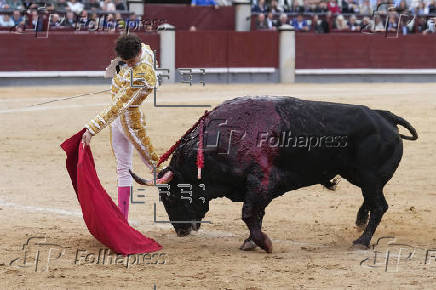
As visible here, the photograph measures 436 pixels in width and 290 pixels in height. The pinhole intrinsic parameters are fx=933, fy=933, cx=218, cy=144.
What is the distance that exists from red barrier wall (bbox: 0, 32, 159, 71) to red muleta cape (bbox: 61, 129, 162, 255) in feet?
36.3

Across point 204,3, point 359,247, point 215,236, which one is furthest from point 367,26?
point 359,247

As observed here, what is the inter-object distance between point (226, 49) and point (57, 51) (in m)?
3.37

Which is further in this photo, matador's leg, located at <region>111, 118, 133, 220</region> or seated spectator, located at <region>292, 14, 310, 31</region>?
seated spectator, located at <region>292, 14, 310, 31</region>

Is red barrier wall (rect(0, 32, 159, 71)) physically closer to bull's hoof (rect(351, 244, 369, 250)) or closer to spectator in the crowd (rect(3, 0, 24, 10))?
spectator in the crowd (rect(3, 0, 24, 10))

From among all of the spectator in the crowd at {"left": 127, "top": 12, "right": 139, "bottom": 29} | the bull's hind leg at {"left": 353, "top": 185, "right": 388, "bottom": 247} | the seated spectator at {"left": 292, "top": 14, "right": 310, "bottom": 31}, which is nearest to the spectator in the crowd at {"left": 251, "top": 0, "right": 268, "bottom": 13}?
the seated spectator at {"left": 292, "top": 14, "right": 310, "bottom": 31}

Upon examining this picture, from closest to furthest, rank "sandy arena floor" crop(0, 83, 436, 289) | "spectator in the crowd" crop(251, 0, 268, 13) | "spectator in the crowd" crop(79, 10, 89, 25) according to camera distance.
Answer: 1. "sandy arena floor" crop(0, 83, 436, 289)
2. "spectator in the crowd" crop(79, 10, 89, 25)
3. "spectator in the crowd" crop(251, 0, 268, 13)

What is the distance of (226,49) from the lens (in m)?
18.2

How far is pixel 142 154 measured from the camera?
5883mm

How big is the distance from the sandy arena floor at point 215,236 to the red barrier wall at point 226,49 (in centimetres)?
680

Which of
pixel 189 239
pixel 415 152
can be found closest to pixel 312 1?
pixel 415 152

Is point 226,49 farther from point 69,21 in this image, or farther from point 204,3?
point 69,21

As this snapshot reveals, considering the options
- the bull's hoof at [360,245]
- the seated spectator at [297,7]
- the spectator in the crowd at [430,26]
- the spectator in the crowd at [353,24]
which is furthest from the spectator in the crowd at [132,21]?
the bull's hoof at [360,245]

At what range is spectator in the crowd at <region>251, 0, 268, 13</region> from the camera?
752 inches

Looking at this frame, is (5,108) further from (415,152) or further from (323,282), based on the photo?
(323,282)
